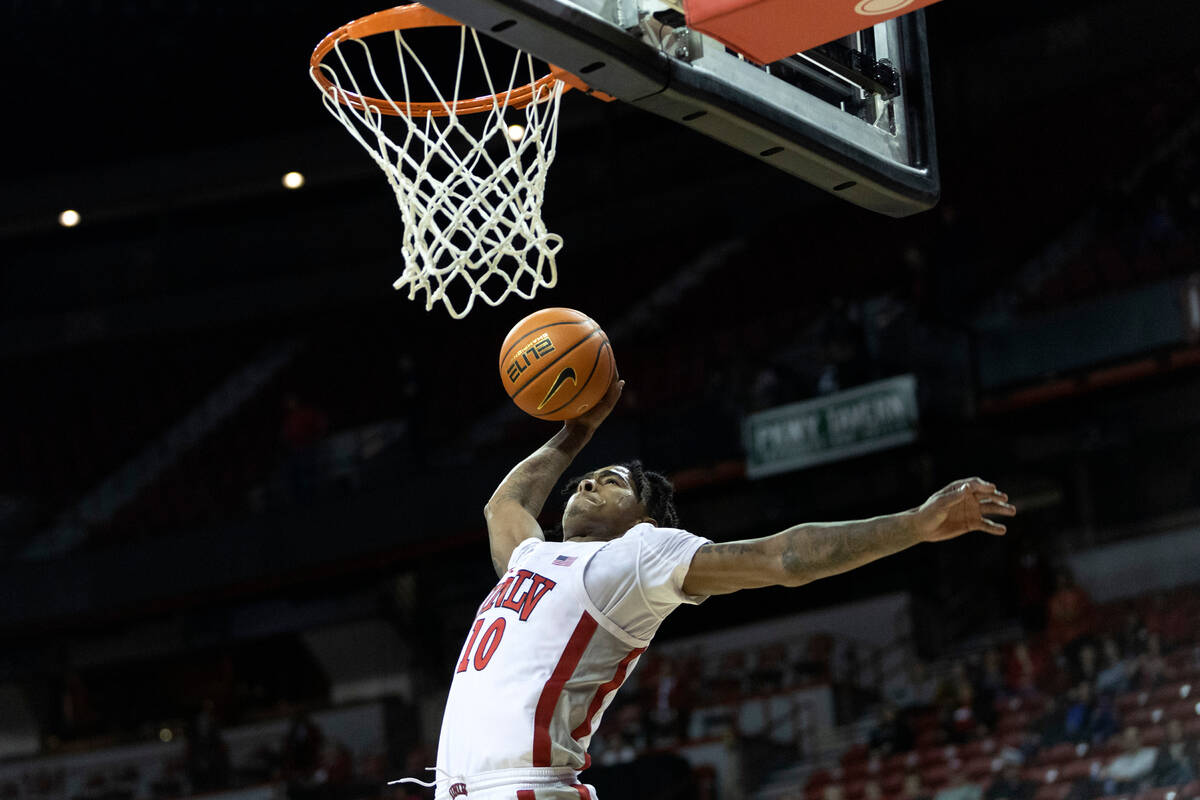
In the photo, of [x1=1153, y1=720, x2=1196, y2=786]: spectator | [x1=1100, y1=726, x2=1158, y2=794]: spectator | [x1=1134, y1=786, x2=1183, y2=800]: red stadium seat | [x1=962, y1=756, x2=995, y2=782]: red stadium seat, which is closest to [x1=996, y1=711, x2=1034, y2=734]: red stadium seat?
[x1=962, y1=756, x2=995, y2=782]: red stadium seat

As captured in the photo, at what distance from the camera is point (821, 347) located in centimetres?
1245

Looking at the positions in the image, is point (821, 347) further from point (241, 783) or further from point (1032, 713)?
point (241, 783)

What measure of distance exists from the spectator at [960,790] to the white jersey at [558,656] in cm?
636

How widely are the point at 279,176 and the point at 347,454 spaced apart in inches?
142

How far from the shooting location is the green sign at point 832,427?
11625 millimetres

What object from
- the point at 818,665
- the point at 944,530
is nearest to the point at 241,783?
the point at 818,665

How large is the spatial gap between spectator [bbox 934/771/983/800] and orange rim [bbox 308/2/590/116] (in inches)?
241

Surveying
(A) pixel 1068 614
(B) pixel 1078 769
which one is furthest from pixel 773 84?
(A) pixel 1068 614

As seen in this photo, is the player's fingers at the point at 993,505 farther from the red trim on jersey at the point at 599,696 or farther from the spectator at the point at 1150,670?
the spectator at the point at 1150,670

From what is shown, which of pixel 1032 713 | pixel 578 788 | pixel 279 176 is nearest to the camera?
pixel 578 788

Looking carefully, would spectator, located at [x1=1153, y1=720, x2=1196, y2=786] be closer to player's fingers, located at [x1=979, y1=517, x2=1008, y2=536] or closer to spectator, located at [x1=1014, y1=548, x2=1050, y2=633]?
spectator, located at [x1=1014, y1=548, x2=1050, y2=633]

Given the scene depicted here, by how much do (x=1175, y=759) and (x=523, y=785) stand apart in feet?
20.6

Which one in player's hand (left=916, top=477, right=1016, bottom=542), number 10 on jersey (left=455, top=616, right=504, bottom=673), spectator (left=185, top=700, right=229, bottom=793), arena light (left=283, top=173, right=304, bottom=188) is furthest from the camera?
arena light (left=283, top=173, right=304, bottom=188)

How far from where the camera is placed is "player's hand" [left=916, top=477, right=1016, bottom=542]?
3070 mm
